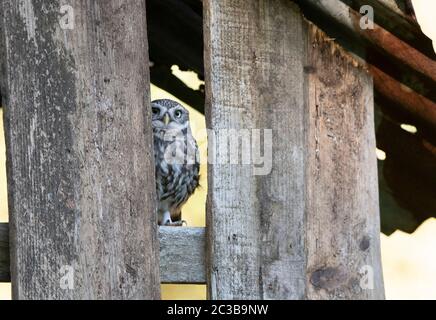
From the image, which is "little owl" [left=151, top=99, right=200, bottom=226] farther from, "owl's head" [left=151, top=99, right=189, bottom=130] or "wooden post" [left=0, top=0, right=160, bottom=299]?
"wooden post" [left=0, top=0, right=160, bottom=299]

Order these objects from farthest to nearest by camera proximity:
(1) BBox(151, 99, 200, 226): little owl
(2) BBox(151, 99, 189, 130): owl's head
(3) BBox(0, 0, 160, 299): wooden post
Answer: (2) BBox(151, 99, 189, 130): owl's head → (1) BBox(151, 99, 200, 226): little owl → (3) BBox(0, 0, 160, 299): wooden post

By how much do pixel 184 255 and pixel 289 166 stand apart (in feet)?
1.26

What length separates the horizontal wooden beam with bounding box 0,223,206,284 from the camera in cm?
293

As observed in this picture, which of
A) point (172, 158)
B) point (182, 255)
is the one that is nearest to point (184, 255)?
point (182, 255)

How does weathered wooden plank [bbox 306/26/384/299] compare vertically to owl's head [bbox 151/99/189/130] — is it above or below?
below

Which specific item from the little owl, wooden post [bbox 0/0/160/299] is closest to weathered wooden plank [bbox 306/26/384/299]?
wooden post [bbox 0/0/160/299]

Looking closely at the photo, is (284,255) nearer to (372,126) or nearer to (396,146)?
(372,126)

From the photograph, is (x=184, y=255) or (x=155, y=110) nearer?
(x=184, y=255)

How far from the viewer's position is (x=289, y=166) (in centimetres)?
295

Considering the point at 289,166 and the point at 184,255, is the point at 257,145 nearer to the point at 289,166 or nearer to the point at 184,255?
the point at 289,166

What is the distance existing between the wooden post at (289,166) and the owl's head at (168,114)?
1458mm

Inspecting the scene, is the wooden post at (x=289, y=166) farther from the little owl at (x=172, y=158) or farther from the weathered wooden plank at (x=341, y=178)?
the little owl at (x=172, y=158)

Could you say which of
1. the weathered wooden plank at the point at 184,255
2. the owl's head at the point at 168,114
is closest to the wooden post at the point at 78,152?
the weathered wooden plank at the point at 184,255

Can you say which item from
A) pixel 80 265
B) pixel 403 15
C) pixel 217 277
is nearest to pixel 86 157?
pixel 80 265
